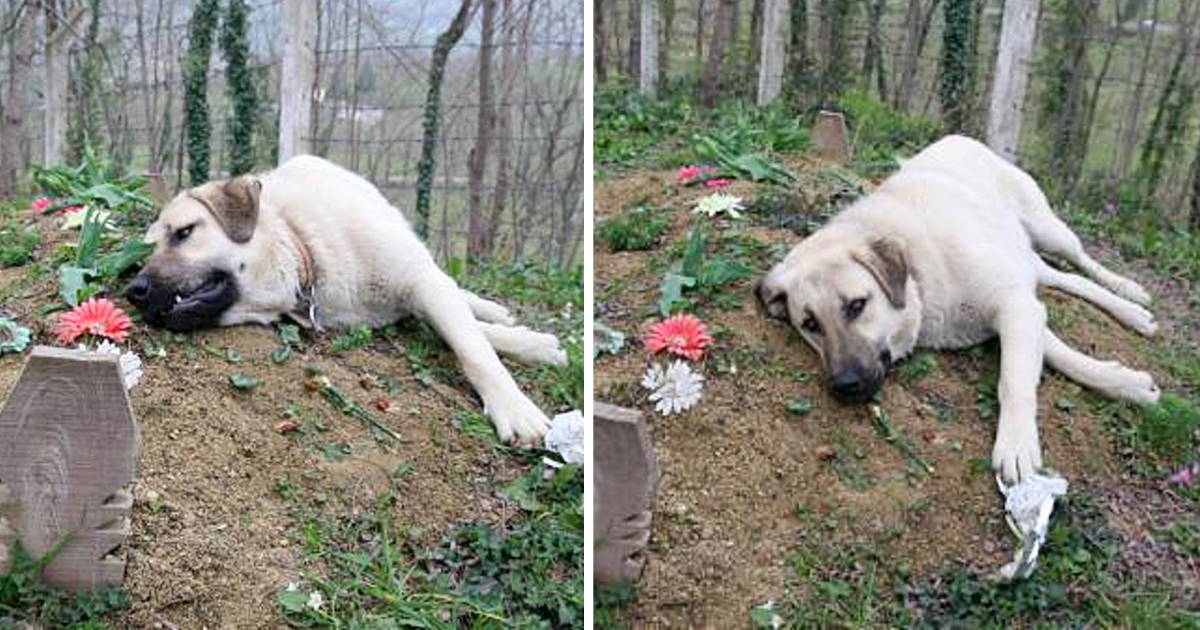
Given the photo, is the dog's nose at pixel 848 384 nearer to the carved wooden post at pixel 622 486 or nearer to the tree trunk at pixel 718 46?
the carved wooden post at pixel 622 486

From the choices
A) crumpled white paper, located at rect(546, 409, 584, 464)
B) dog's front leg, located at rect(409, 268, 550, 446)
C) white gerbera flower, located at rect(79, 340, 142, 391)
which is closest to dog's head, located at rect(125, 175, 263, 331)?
white gerbera flower, located at rect(79, 340, 142, 391)

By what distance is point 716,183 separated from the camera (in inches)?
67.4

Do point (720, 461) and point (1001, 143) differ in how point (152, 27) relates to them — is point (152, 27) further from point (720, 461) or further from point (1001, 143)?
point (1001, 143)

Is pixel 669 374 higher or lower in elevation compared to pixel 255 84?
lower

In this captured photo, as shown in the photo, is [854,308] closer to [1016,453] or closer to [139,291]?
[1016,453]

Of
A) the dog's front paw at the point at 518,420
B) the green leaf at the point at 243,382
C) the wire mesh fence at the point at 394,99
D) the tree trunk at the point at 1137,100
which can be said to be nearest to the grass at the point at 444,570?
the dog's front paw at the point at 518,420

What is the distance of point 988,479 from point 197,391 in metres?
1.36

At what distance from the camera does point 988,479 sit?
60.2 inches

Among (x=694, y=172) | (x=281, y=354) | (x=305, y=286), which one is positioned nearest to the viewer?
(x=694, y=172)

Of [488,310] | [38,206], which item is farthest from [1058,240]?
[38,206]

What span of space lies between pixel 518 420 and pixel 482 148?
0.52 metres

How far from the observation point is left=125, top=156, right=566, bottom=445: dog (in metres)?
2.20

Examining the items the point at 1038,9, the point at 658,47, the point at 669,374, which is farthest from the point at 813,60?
the point at 669,374

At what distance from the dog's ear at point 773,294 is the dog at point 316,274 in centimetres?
55
